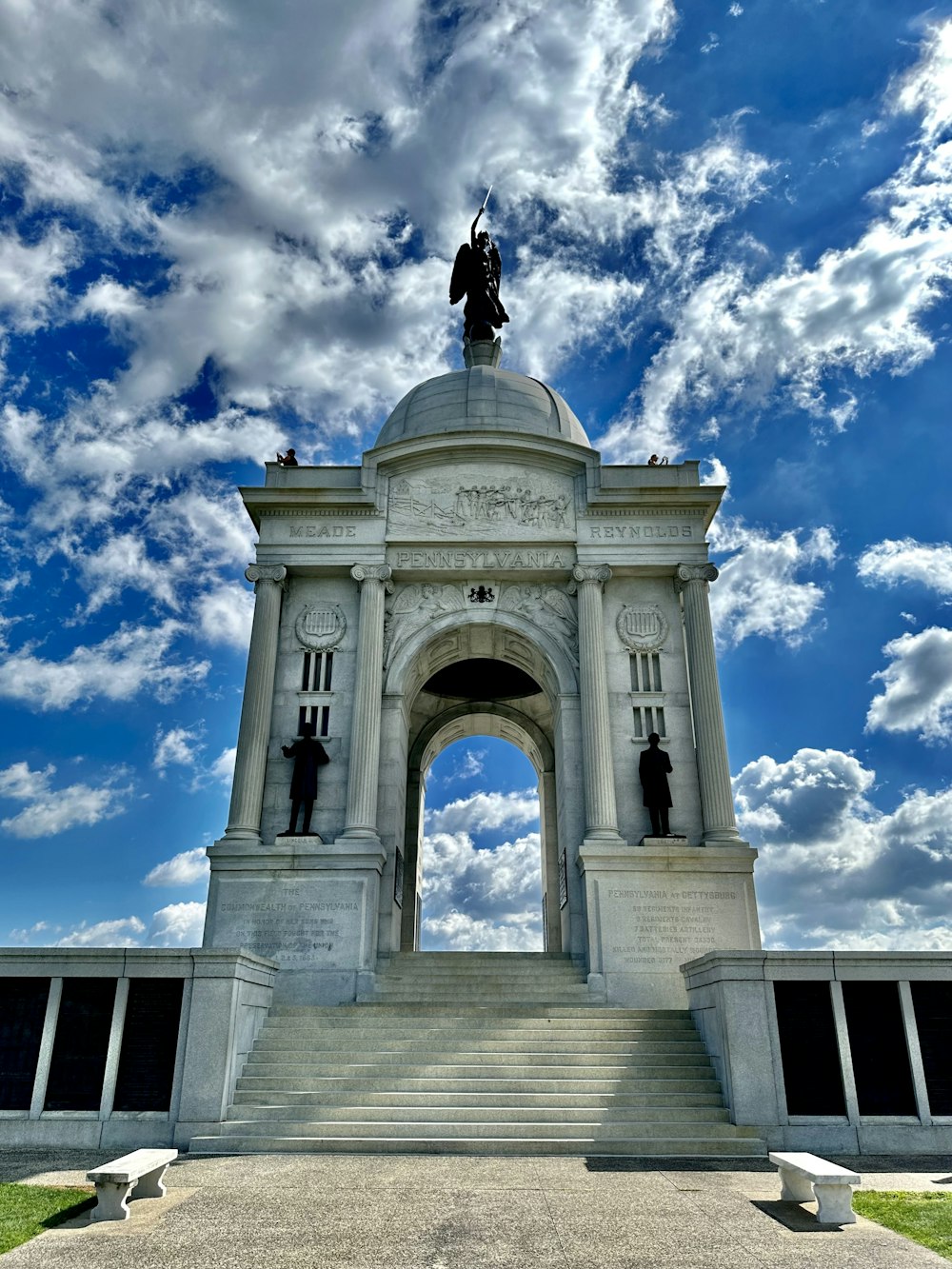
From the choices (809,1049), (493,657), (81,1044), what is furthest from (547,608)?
(81,1044)

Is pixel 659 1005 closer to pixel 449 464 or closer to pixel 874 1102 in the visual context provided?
pixel 874 1102

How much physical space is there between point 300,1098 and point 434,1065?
7.89 ft

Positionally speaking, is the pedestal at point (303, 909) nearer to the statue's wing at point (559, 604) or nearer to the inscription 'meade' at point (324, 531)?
the statue's wing at point (559, 604)

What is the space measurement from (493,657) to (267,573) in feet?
25.8

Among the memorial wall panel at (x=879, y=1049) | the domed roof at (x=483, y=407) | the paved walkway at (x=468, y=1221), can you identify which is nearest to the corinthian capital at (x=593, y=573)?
the domed roof at (x=483, y=407)

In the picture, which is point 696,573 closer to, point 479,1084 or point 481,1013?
point 481,1013

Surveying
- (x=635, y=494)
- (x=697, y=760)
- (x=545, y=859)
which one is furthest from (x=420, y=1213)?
(x=545, y=859)

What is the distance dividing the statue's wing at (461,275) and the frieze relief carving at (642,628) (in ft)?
58.3

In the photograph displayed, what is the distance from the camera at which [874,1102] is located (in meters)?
13.8

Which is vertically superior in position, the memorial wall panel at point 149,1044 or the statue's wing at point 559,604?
the statue's wing at point 559,604

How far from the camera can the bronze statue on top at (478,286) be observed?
1454 inches

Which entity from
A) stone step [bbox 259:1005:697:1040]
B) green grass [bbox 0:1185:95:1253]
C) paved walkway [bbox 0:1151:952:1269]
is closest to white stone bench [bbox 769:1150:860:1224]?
paved walkway [bbox 0:1151:952:1269]

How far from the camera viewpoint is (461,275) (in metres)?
38.1

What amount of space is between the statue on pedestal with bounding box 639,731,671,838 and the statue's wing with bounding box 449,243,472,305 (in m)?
22.1
